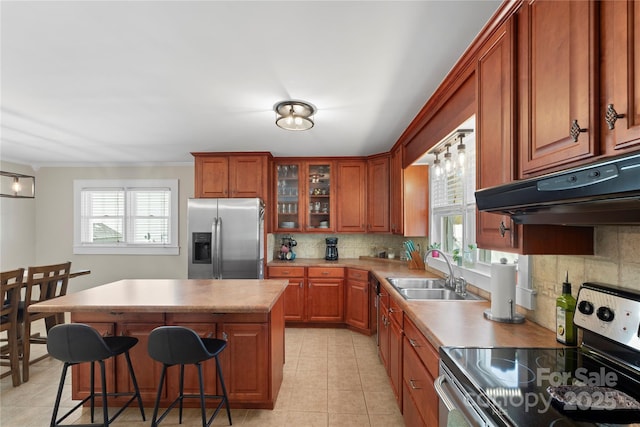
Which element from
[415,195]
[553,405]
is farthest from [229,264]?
[553,405]

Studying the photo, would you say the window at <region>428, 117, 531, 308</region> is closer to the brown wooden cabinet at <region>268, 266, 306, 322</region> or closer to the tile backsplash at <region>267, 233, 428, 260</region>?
the tile backsplash at <region>267, 233, 428, 260</region>

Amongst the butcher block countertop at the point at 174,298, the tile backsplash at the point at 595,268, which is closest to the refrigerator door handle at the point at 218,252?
the butcher block countertop at the point at 174,298

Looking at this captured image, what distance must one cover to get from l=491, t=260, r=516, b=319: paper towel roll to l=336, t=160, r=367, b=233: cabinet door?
112 inches

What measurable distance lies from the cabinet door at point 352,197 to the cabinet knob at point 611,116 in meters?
3.62

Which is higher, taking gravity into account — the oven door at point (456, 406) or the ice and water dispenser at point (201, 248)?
the ice and water dispenser at point (201, 248)

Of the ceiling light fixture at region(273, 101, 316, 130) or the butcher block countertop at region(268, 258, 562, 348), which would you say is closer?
the butcher block countertop at region(268, 258, 562, 348)

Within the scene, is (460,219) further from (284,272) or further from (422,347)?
(284,272)

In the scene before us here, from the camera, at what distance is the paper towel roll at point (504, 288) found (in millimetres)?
1625

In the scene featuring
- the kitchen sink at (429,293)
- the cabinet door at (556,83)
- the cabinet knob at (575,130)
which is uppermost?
the cabinet door at (556,83)

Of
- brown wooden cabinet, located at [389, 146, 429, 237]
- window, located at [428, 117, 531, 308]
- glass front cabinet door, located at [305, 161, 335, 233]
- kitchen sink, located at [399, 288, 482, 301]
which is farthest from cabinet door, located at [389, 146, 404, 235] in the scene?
kitchen sink, located at [399, 288, 482, 301]

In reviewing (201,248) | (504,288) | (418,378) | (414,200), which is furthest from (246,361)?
(414,200)

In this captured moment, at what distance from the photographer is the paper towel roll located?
64.0 inches

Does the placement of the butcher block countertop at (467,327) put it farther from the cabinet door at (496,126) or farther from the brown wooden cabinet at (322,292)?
the brown wooden cabinet at (322,292)

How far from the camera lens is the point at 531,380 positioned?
1.05 m
